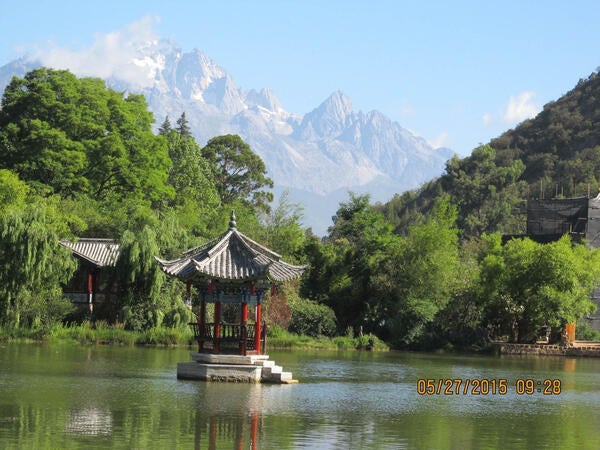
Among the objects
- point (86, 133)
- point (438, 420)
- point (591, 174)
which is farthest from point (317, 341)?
point (591, 174)

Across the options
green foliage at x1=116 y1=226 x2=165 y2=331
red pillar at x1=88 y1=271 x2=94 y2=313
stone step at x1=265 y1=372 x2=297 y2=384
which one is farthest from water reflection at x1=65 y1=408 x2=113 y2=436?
red pillar at x1=88 y1=271 x2=94 y2=313

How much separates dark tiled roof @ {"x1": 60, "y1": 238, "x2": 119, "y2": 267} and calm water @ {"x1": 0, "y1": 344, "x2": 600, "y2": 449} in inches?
445

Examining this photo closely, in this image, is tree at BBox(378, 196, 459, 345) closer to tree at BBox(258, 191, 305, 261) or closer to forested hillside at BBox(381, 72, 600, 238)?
tree at BBox(258, 191, 305, 261)

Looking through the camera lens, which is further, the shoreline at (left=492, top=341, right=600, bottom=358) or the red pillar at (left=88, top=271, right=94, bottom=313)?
the shoreline at (left=492, top=341, right=600, bottom=358)

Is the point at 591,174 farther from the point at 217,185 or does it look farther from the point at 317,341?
the point at 317,341

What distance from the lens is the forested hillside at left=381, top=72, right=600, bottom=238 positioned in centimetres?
8331

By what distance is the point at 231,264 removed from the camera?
26.1 metres

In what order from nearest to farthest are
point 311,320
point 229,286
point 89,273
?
point 229,286 < point 89,273 < point 311,320

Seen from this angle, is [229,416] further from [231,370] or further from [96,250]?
[96,250]

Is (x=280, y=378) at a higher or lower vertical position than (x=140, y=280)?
lower

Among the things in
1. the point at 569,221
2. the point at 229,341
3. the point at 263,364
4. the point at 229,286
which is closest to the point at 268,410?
the point at 263,364

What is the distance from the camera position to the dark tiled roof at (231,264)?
84.4 feet
